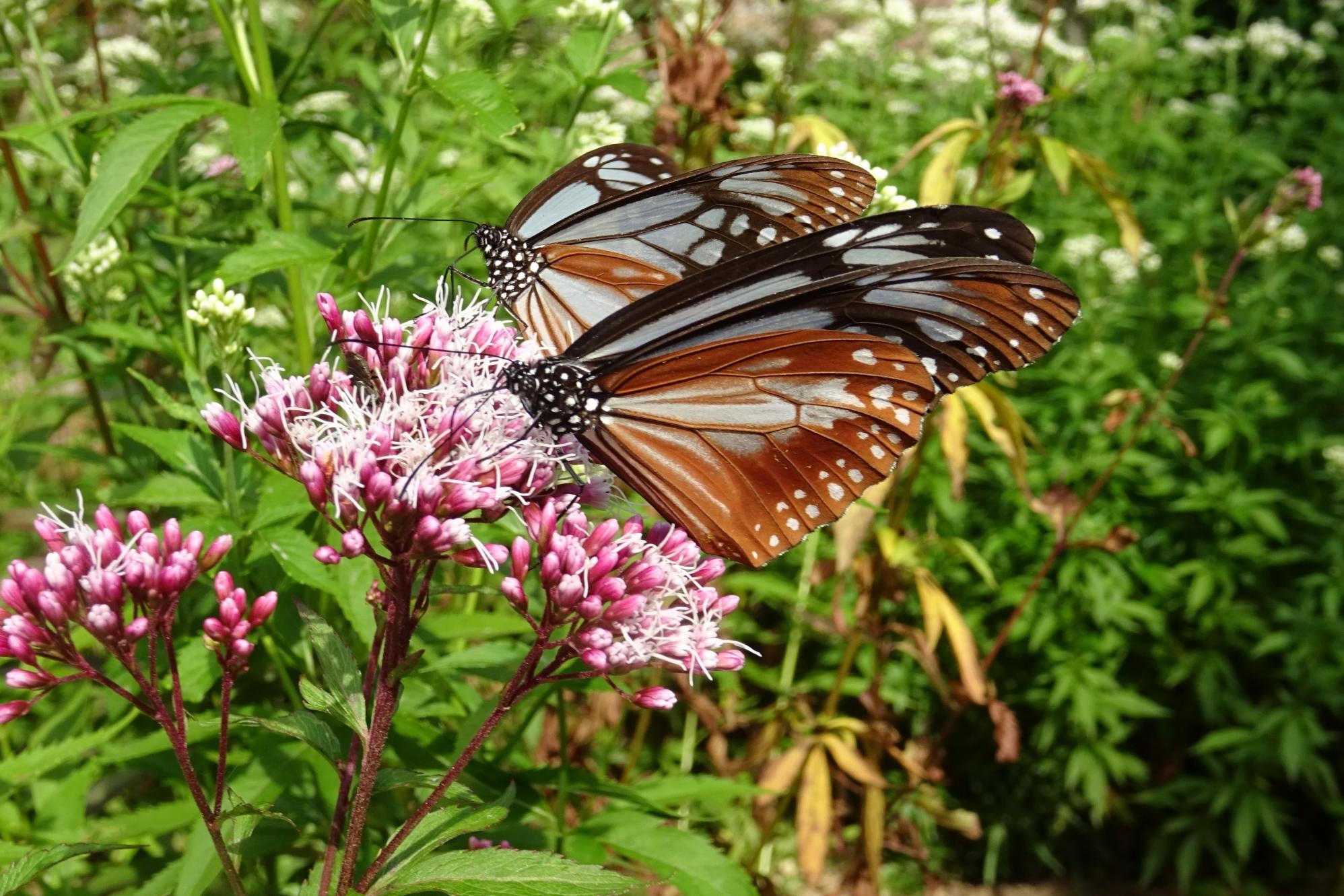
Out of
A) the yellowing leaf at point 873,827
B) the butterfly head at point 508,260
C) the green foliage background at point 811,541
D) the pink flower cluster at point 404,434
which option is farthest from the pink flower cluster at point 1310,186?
the pink flower cluster at point 404,434

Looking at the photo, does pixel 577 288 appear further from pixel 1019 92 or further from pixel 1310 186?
pixel 1310 186

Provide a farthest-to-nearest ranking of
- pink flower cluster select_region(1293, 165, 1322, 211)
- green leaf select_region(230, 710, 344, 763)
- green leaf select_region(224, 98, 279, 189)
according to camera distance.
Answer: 1. pink flower cluster select_region(1293, 165, 1322, 211)
2. green leaf select_region(224, 98, 279, 189)
3. green leaf select_region(230, 710, 344, 763)

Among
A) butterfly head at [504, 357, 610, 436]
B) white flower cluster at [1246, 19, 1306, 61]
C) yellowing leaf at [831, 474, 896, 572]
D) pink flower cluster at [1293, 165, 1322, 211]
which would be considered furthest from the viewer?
white flower cluster at [1246, 19, 1306, 61]

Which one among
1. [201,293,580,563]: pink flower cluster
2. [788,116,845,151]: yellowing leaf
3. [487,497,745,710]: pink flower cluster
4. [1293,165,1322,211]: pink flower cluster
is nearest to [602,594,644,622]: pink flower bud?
[487,497,745,710]: pink flower cluster

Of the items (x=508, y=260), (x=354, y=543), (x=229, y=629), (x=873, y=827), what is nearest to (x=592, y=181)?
(x=508, y=260)

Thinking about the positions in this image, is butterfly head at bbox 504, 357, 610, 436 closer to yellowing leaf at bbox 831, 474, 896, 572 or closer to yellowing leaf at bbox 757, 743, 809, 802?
yellowing leaf at bbox 831, 474, 896, 572

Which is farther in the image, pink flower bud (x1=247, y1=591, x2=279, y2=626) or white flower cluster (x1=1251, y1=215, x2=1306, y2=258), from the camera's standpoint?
white flower cluster (x1=1251, y1=215, x2=1306, y2=258)

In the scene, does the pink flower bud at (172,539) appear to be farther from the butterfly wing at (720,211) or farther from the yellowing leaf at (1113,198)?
the yellowing leaf at (1113,198)
